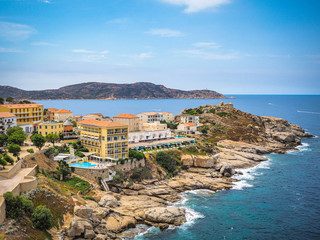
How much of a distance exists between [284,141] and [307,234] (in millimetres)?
71629

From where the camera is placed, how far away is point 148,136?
273 feet

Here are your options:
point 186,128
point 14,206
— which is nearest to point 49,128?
point 14,206

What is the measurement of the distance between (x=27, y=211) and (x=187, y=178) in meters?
38.7

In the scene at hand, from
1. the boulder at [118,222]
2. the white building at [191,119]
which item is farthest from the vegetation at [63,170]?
the white building at [191,119]

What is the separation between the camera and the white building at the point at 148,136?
78.6 metres

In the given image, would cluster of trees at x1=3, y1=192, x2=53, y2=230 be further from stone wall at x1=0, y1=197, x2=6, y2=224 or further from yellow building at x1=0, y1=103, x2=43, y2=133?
yellow building at x1=0, y1=103, x2=43, y2=133

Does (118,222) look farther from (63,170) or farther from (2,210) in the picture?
(2,210)

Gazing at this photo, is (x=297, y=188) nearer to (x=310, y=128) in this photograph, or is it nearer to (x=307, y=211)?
(x=307, y=211)

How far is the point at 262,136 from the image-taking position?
110000 millimetres

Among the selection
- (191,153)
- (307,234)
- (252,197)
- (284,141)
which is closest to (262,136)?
(284,141)

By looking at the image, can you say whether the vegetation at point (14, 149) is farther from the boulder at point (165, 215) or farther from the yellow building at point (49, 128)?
the boulder at point (165, 215)

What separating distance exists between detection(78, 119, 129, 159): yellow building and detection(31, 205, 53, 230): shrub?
26.7 metres

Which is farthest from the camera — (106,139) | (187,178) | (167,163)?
(167,163)

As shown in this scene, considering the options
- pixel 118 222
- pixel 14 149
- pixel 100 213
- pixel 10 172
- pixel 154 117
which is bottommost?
pixel 118 222
